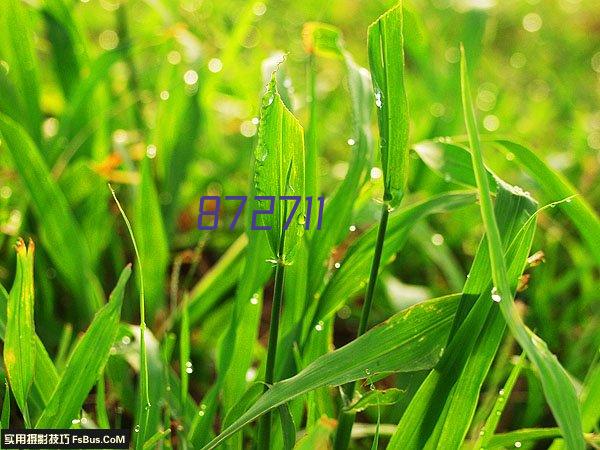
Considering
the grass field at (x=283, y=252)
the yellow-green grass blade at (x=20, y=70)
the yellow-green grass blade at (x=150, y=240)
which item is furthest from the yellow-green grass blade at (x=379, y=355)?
the yellow-green grass blade at (x=20, y=70)

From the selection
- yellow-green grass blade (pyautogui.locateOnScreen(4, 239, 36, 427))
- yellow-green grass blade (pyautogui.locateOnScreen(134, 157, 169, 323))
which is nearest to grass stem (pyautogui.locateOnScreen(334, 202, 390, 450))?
yellow-green grass blade (pyautogui.locateOnScreen(4, 239, 36, 427))

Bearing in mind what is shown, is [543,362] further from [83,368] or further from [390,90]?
[83,368]

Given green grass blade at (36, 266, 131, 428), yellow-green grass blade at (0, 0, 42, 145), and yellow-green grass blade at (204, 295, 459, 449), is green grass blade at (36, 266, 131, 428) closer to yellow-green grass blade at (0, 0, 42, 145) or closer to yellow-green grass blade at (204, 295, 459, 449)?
yellow-green grass blade at (204, 295, 459, 449)

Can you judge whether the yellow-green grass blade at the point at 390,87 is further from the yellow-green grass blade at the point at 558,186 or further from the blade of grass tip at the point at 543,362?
the yellow-green grass blade at the point at 558,186

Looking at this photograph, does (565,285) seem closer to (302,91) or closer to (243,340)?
(243,340)

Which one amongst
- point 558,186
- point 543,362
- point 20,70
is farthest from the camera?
point 20,70

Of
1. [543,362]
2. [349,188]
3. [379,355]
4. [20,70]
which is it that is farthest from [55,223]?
[543,362]

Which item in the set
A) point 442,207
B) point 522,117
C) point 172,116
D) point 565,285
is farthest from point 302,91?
point 442,207
